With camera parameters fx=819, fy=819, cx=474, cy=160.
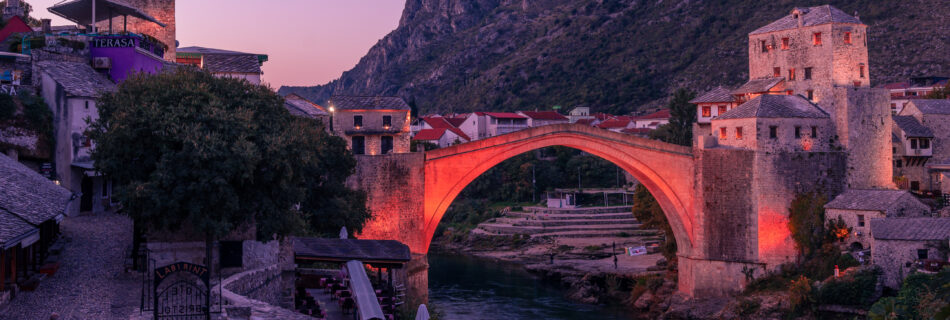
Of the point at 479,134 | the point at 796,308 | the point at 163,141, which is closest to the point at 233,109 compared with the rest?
the point at 163,141

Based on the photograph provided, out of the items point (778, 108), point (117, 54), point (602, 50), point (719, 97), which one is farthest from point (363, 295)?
point (602, 50)

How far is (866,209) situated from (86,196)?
91.3 ft

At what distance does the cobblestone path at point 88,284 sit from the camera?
15195 millimetres

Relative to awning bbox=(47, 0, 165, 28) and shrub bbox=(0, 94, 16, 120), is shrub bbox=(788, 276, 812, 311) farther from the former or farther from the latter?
awning bbox=(47, 0, 165, 28)

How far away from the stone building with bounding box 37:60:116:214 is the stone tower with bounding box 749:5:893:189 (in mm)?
27696

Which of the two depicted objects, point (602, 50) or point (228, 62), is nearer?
point (228, 62)

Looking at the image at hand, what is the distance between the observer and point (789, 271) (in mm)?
33062

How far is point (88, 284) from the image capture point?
17.4 metres

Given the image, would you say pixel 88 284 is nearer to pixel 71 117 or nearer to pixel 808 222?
pixel 71 117

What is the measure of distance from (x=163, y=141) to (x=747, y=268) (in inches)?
967

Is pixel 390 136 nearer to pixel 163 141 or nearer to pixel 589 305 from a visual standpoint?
pixel 589 305

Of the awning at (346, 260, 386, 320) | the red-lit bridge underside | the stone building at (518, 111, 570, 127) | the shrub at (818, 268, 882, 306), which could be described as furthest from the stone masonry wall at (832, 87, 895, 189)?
the stone building at (518, 111, 570, 127)

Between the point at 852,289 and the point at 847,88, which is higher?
the point at 847,88

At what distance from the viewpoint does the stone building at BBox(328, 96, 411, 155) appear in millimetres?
35844
